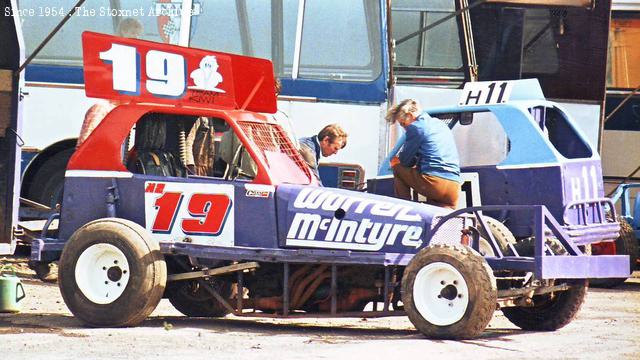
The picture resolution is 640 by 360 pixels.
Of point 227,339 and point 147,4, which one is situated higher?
point 147,4

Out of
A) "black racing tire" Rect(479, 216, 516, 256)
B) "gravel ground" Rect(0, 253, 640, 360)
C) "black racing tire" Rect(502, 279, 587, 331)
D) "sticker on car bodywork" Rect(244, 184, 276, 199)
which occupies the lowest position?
"gravel ground" Rect(0, 253, 640, 360)

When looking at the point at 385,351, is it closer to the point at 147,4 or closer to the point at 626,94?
the point at 147,4

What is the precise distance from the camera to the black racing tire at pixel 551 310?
11211 millimetres

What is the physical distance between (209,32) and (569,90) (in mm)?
4662

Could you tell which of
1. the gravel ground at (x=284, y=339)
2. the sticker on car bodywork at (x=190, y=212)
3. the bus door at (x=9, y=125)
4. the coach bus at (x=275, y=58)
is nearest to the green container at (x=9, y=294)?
the gravel ground at (x=284, y=339)

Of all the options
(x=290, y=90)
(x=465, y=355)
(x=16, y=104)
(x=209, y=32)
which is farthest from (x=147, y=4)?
(x=465, y=355)

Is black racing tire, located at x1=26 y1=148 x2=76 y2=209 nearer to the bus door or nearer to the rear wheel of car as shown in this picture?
the bus door

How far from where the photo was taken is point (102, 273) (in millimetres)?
10625

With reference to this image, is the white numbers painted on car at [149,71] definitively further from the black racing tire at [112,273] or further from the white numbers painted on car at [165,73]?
the black racing tire at [112,273]

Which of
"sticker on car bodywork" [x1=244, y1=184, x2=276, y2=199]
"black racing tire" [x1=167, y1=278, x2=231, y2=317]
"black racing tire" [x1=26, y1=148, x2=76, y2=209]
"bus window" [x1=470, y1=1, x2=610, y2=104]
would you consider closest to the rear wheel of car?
"sticker on car bodywork" [x1=244, y1=184, x2=276, y2=199]

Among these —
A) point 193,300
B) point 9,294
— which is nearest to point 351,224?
point 193,300

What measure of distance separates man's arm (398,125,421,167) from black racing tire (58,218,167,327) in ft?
7.89

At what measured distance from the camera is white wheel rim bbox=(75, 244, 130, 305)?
1056 cm

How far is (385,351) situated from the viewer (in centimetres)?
933
